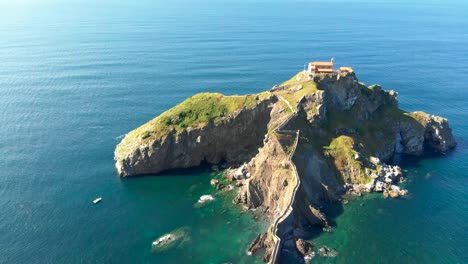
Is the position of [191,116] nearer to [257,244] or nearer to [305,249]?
[257,244]

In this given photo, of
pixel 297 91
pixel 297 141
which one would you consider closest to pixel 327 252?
pixel 297 141

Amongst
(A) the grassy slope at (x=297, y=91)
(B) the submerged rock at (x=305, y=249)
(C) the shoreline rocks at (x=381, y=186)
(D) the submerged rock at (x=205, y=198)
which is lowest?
(B) the submerged rock at (x=305, y=249)

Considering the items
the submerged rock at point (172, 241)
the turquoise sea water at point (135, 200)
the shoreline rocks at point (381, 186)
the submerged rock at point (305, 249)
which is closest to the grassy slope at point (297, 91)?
the shoreline rocks at point (381, 186)

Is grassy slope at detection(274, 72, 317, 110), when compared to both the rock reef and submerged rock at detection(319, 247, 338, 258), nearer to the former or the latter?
the rock reef

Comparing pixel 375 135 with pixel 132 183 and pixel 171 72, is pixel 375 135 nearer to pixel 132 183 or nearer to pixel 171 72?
pixel 132 183

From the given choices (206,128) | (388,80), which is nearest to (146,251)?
(206,128)

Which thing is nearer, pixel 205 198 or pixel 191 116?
pixel 205 198

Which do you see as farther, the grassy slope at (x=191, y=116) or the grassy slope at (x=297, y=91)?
the grassy slope at (x=191, y=116)

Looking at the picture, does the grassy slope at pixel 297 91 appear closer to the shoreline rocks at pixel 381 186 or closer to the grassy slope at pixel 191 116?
the grassy slope at pixel 191 116

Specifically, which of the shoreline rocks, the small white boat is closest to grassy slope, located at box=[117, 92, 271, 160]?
the small white boat
